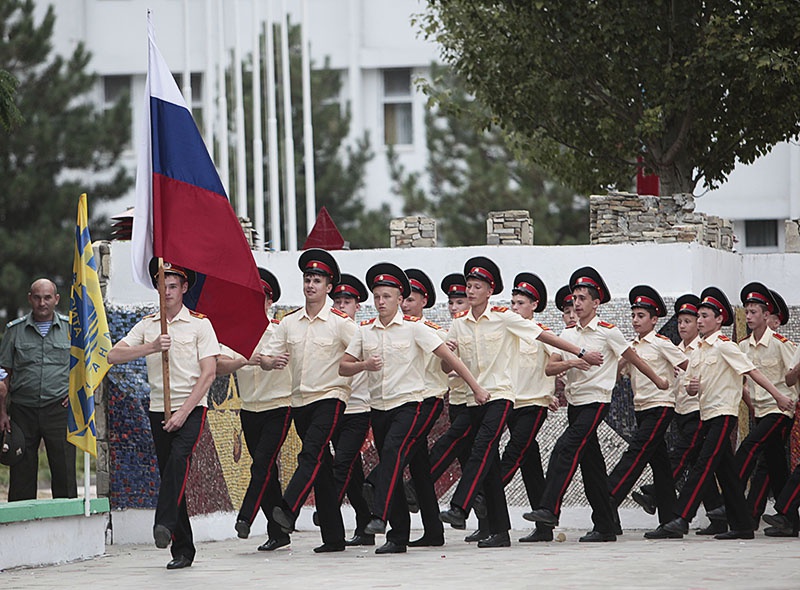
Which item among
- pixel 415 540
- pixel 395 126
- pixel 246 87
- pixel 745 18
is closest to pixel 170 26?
pixel 246 87

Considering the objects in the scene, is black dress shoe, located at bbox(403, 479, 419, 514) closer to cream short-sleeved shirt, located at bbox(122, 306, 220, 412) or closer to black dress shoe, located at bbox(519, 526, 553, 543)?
black dress shoe, located at bbox(519, 526, 553, 543)

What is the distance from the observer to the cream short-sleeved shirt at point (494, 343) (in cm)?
1115

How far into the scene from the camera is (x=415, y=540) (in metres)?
12.0

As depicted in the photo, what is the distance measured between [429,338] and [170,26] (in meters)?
18.9

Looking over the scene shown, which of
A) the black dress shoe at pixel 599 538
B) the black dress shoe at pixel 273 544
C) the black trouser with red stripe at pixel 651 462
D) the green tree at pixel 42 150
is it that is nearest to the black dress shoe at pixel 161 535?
the black dress shoe at pixel 273 544

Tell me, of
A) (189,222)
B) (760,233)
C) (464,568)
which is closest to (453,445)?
(464,568)

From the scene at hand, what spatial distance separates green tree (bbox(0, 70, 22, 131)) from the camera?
10.2m

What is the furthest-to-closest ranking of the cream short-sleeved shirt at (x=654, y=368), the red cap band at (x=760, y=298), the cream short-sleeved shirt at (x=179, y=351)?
the red cap band at (x=760, y=298)
the cream short-sleeved shirt at (x=654, y=368)
the cream short-sleeved shirt at (x=179, y=351)

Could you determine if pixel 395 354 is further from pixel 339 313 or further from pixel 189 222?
pixel 189 222

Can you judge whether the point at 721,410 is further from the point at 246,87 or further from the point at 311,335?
the point at 246,87

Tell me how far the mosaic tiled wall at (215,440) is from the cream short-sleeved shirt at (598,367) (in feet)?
5.16

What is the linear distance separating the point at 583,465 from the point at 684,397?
1.18m

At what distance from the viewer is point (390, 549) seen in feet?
35.2

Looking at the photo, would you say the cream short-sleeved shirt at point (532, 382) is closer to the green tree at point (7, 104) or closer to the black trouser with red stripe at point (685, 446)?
the black trouser with red stripe at point (685, 446)
